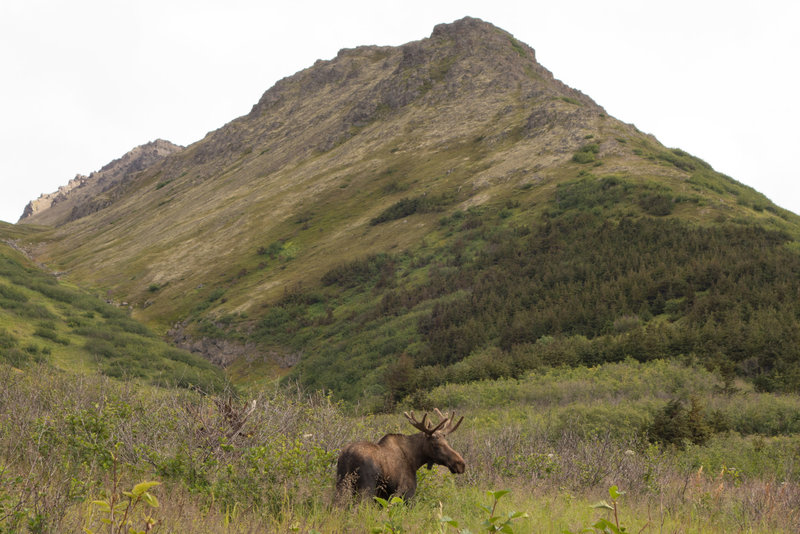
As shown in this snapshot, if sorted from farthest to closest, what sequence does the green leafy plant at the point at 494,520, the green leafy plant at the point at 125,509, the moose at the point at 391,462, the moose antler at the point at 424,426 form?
the moose antler at the point at 424,426 < the moose at the point at 391,462 < the green leafy plant at the point at 494,520 < the green leafy plant at the point at 125,509

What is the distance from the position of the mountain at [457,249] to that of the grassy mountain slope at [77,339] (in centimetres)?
654

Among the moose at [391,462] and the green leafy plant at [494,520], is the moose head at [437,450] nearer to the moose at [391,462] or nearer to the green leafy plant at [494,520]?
A: the moose at [391,462]

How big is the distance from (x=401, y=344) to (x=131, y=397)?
65.9 ft

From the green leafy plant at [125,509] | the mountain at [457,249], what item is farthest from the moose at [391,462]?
the mountain at [457,249]

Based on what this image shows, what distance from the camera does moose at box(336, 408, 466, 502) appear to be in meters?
6.44

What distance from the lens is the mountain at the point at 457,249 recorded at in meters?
22.8

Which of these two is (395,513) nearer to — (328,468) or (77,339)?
(328,468)

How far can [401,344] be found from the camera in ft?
98.0

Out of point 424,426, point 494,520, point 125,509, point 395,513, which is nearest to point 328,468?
point 424,426

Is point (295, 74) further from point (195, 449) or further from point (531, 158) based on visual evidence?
point (195, 449)

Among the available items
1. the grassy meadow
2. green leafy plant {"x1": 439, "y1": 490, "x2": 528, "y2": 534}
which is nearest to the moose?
the grassy meadow

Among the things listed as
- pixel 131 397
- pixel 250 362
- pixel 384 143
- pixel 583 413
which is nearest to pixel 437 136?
pixel 384 143

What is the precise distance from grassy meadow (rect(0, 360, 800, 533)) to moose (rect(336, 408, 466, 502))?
0.75 ft

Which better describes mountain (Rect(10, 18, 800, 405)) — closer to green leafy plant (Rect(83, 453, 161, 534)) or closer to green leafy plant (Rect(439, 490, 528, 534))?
green leafy plant (Rect(83, 453, 161, 534))
